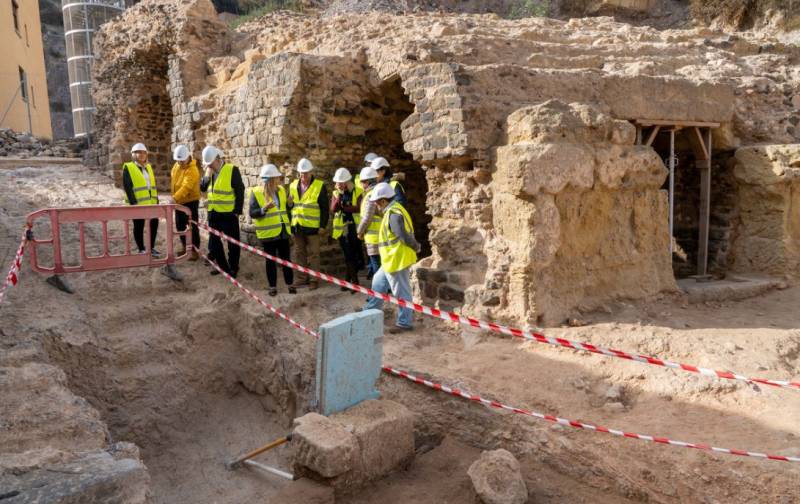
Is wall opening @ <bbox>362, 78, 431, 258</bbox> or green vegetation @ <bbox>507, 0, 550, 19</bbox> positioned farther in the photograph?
green vegetation @ <bbox>507, 0, 550, 19</bbox>

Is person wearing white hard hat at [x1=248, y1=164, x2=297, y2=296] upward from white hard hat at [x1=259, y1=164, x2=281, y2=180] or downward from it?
downward

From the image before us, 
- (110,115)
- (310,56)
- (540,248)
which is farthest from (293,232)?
(110,115)

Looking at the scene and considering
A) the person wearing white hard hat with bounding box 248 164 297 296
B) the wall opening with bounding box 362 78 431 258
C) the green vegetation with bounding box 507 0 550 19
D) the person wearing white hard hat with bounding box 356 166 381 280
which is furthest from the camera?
the green vegetation with bounding box 507 0 550 19

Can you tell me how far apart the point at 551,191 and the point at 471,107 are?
1.27m

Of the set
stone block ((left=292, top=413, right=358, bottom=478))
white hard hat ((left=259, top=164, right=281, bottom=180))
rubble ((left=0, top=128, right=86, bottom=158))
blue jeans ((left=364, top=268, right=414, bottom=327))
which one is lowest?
stone block ((left=292, top=413, right=358, bottom=478))

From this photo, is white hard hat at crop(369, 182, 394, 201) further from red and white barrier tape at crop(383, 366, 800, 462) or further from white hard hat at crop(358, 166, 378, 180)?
red and white barrier tape at crop(383, 366, 800, 462)

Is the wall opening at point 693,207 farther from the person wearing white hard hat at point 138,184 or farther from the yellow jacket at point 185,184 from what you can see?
the person wearing white hard hat at point 138,184

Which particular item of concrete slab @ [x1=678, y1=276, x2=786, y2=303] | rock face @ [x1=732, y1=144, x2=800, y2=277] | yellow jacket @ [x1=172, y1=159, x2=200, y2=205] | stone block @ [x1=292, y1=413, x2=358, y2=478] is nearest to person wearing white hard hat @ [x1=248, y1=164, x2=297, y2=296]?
yellow jacket @ [x1=172, y1=159, x2=200, y2=205]

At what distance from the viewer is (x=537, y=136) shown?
598 centimetres

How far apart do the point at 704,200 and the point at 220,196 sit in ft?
20.1

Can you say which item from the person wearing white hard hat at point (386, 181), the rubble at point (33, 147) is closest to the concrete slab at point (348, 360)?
the person wearing white hard hat at point (386, 181)

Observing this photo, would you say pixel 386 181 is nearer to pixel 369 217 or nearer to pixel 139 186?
pixel 369 217

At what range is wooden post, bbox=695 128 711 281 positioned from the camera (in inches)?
301

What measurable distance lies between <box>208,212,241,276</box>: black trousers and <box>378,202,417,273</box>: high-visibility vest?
223 centimetres
